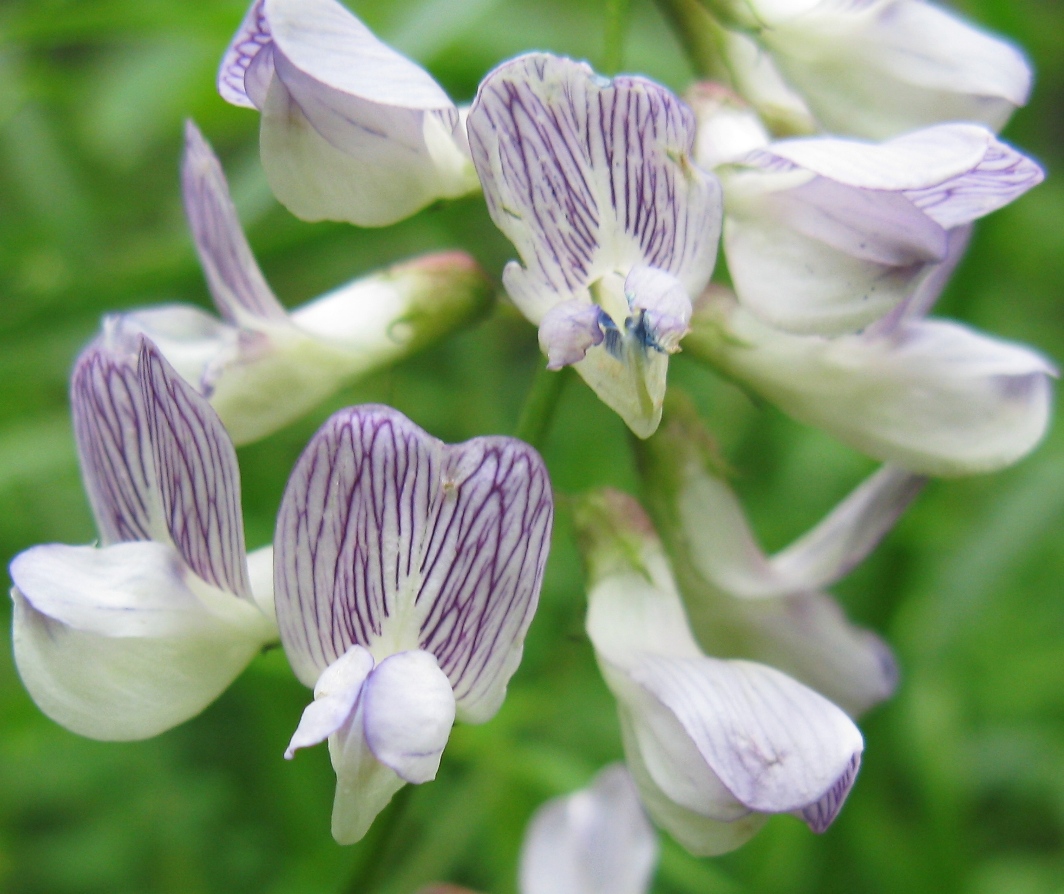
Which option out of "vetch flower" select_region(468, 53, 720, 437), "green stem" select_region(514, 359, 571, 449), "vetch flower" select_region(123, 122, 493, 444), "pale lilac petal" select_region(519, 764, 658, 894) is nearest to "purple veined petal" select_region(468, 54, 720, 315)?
"vetch flower" select_region(468, 53, 720, 437)

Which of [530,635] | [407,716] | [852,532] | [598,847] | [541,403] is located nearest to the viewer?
[407,716]

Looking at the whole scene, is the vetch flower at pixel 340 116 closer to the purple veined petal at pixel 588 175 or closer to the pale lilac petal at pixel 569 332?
the purple veined petal at pixel 588 175

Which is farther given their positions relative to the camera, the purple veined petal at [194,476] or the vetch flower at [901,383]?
the vetch flower at [901,383]

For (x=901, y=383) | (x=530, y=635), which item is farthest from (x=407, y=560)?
(x=530, y=635)

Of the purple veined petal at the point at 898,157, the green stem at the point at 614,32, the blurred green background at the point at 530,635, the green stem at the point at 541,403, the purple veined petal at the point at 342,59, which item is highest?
the purple veined petal at the point at 898,157

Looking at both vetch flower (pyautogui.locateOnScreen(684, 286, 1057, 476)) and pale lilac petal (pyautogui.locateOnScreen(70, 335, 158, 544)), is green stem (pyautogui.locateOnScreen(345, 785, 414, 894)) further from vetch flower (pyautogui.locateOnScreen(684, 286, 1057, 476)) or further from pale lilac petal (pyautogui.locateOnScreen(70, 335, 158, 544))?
vetch flower (pyautogui.locateOnScreen(684, 286, 1057, 476))

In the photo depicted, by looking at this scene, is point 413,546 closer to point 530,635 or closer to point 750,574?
point 750,574

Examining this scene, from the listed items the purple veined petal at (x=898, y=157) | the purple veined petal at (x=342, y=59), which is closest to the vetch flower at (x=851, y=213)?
the purple veined petal at (x=898, y=157)

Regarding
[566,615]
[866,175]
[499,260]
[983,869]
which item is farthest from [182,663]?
[499,260]
